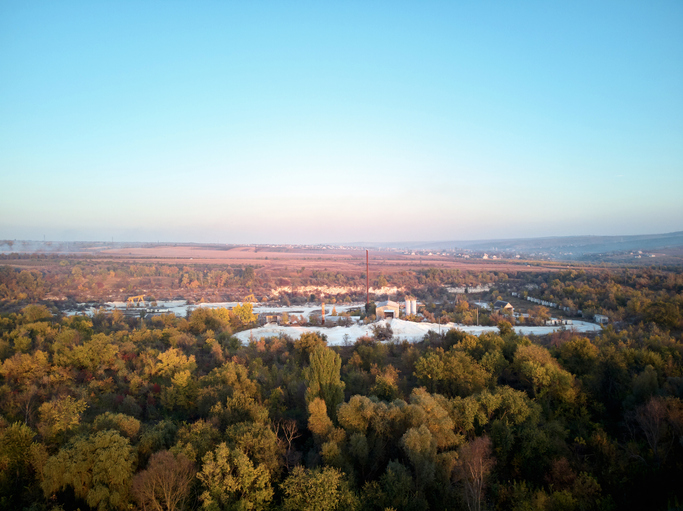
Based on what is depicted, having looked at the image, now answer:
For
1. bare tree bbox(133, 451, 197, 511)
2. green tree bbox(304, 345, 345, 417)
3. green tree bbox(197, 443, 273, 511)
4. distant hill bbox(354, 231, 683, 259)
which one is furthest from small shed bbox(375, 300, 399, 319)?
distant hill bbox(354, 231, 683, 259)

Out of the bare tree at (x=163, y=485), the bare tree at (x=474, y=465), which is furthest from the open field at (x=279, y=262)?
the bare tree at (x=474, y=465)

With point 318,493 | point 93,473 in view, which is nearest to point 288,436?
point 318,493

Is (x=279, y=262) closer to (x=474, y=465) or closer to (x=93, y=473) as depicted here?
(x=93, y=473)

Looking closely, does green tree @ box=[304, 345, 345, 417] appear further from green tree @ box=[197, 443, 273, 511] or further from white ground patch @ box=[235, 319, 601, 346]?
white ground patch @ box=[235, 319, 601, 346]

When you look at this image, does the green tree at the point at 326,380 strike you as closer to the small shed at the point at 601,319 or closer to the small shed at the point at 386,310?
the small shed at the point at 386,310

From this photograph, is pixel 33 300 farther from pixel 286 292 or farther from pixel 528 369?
pixel 528 369

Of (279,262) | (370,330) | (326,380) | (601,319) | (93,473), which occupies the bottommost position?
(601,319)
